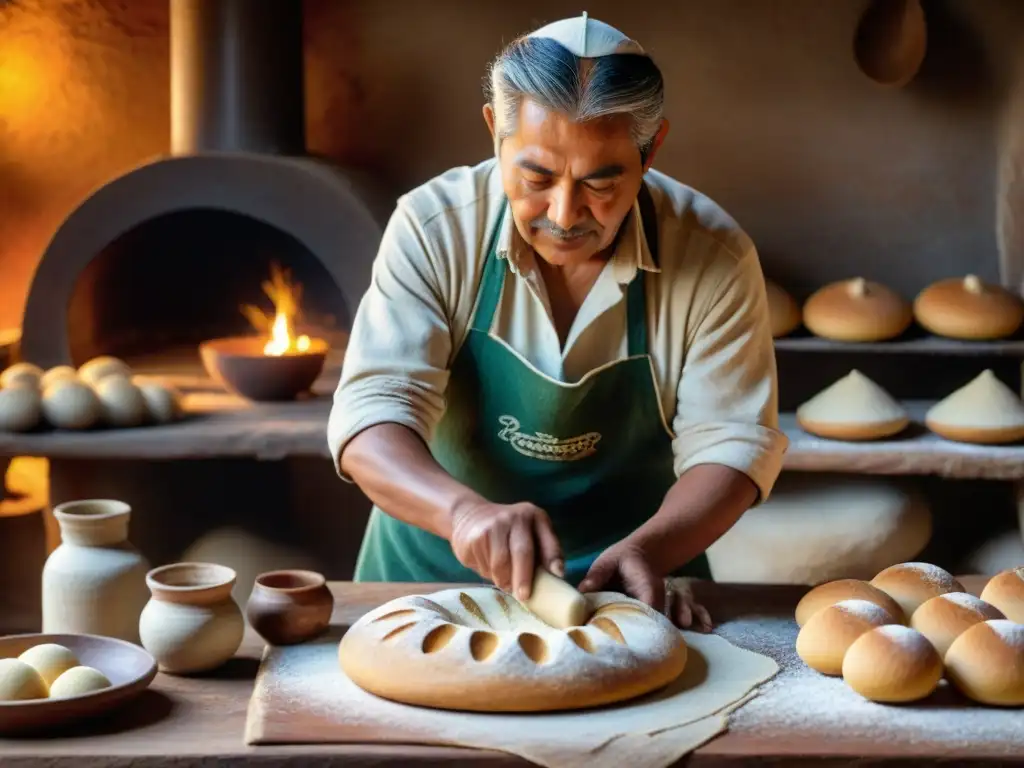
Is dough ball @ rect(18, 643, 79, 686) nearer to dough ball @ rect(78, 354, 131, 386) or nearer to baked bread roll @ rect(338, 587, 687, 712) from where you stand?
baked bread roll @ rect(338, 587, 687, 712)

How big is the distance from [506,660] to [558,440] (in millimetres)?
701

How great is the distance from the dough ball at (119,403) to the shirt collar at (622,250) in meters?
1.61

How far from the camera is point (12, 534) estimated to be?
3.96 meters

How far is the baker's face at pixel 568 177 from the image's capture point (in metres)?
1.85

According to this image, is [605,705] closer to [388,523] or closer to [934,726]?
[934,726]

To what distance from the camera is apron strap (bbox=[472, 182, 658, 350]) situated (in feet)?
7.15

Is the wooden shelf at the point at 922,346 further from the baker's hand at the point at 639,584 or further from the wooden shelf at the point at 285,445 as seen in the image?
the baker's hand at the point at 639,584

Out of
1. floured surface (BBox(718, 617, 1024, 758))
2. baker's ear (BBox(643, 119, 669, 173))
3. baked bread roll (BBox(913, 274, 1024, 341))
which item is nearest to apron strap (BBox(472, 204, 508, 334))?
baker's ear (BBox(643, 119, 669, 173))

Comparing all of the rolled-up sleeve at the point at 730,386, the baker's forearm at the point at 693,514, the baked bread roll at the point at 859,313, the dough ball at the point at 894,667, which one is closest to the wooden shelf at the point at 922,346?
the baked bread roll at the point at 859,313

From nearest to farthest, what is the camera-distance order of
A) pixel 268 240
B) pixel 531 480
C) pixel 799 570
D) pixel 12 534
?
pixel 531 480 → pixel 799 570 → pixel 12 534 → pixel 268 240

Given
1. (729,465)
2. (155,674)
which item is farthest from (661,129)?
(155,674)

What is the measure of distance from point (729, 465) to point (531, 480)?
376 mm

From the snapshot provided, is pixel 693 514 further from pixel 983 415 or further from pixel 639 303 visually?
pixel 983 415

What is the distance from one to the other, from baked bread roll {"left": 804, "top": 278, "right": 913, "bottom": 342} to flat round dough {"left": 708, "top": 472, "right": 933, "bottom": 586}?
41 cm
